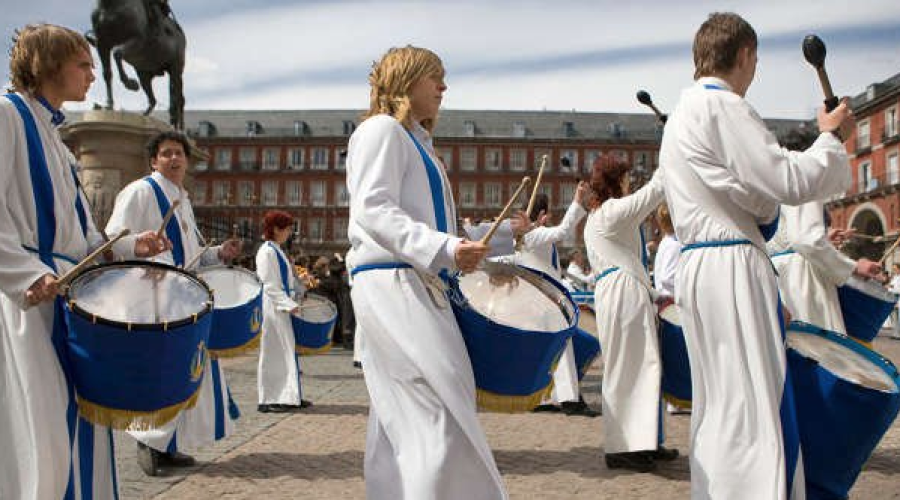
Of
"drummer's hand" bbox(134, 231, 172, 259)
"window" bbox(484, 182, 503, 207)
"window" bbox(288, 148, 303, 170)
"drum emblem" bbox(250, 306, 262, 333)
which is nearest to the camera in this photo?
"drummer's hand" bbox(134, 231, 172, 259)

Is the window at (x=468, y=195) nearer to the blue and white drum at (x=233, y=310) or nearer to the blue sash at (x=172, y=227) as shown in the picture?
the blue and white drum at (x=233, y=310)

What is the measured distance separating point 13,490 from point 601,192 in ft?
13.7

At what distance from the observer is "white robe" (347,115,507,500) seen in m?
3.08

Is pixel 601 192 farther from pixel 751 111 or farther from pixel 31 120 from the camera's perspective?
pixel 31 120

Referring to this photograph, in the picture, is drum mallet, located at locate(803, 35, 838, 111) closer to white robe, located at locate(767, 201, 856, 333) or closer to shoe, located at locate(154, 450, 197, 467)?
white robe, located at locate(767, 201, 856, 333)

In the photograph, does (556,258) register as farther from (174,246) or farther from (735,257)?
(735,257)

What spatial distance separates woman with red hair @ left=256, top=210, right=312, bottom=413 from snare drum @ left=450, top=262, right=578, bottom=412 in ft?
17.6

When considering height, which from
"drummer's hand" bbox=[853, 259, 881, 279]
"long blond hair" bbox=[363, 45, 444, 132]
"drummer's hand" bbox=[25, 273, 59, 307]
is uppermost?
"long blond hair" bbox=[363, 45, 444, 132]

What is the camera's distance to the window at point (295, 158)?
8781 cm

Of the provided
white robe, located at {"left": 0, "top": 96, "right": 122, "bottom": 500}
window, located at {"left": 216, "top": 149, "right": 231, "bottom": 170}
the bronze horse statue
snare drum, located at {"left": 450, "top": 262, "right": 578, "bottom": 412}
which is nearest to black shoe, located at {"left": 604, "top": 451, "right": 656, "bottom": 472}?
snare drum, located at {"left": 450, "top": 262, "right": 578, "bottom": 412}

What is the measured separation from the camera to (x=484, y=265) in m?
3.71

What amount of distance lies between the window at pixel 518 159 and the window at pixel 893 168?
35.6 meters

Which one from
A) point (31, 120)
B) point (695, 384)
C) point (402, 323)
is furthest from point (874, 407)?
point (31, 120)

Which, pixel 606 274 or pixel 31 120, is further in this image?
pixel 606 274
